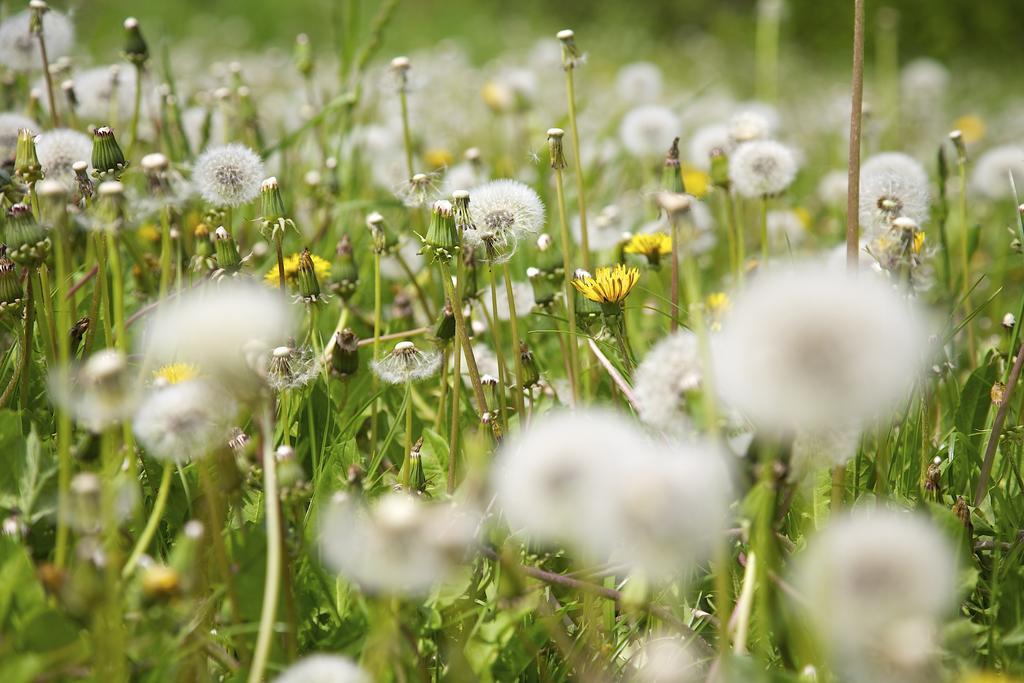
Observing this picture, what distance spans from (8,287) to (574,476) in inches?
27.9

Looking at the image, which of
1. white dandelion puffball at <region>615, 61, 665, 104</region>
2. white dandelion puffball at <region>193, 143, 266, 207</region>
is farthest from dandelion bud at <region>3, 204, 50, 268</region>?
white dandelion puffball at <region>615, 61, 665, 104</region>

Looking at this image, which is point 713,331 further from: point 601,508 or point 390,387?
point 601,508

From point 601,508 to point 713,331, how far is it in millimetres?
614

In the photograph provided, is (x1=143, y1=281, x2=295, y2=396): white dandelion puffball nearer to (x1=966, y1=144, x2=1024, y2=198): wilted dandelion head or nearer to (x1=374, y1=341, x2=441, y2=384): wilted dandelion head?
(x1=374, y1=341, x2=441, y2=384): wilted dandelion head

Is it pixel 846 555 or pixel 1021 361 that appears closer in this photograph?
pixel 846 555

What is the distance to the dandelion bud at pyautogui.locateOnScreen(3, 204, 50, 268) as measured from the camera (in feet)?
2.86

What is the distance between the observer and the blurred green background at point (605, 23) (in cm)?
605

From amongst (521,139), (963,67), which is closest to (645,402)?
(521,139)

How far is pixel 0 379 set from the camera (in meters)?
1.03

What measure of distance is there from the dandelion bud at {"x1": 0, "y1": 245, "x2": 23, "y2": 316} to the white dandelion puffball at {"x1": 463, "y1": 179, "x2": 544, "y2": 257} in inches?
19.1

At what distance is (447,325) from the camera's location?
101 cm

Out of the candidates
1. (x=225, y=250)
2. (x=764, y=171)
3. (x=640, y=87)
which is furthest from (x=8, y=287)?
(x=640, y=87)

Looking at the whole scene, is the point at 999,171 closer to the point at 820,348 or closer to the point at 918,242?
the point at 918,242

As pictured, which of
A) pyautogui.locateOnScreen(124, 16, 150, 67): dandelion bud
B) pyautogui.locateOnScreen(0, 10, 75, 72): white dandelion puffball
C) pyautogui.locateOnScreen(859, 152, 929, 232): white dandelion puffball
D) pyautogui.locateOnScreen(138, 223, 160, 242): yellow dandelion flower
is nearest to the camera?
pyautogui.locateOnScreen(859, 152, 929, 232): white dandelion puffball
